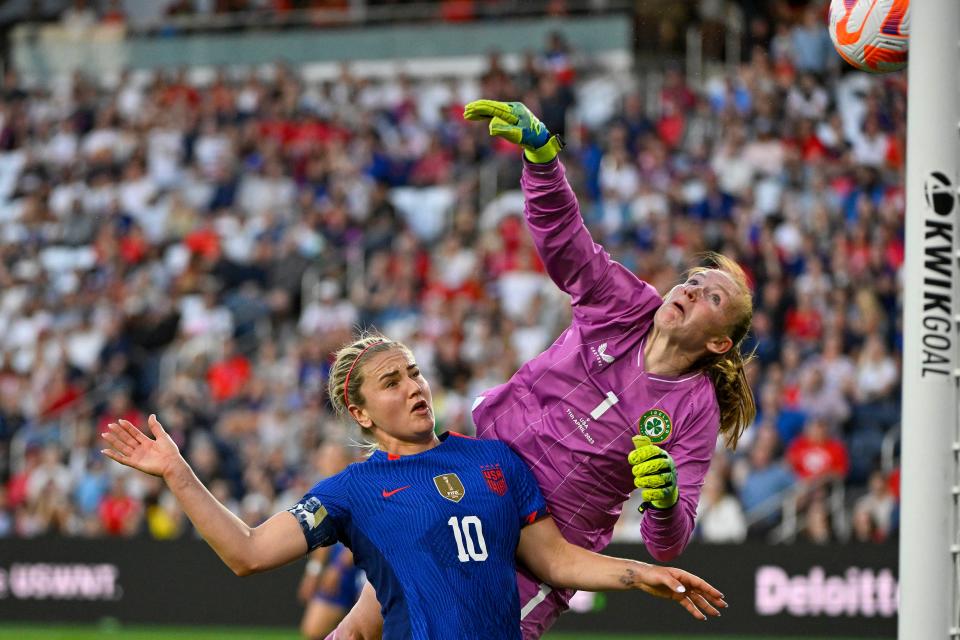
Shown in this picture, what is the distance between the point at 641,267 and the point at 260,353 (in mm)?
4545

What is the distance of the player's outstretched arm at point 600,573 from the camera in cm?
459

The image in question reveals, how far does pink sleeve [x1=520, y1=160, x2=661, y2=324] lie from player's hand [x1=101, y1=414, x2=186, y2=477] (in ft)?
5.11

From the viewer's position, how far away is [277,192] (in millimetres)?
20000

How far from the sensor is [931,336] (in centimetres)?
461

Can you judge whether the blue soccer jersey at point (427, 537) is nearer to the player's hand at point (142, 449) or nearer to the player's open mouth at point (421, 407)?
the player's open mouth at point (421, 407)

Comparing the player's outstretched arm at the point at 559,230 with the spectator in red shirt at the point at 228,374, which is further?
the spectator in red shirt at the point at 228,374

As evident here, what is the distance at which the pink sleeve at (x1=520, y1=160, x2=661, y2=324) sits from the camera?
17.7 feet

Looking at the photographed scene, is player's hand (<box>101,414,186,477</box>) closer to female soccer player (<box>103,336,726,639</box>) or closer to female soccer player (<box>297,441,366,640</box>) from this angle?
female soccer player (<box>103,336,726,639</box>)

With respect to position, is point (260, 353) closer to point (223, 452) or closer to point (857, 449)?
point (223, 452)

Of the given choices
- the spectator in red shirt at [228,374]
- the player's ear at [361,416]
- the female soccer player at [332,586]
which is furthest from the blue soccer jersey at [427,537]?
the spectator in red shirt at [228,374]

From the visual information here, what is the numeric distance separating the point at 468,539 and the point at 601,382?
95 cm

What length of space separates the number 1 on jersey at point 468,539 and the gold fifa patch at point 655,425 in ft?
2.65

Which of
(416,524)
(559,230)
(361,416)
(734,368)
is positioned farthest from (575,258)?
(416,524)

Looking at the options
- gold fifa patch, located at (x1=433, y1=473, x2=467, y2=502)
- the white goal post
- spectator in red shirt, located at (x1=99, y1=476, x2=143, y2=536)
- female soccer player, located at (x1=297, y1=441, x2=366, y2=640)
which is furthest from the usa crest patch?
spectator in red shirt, located at (x1=99, y1=476, x2=143, y2=536)
